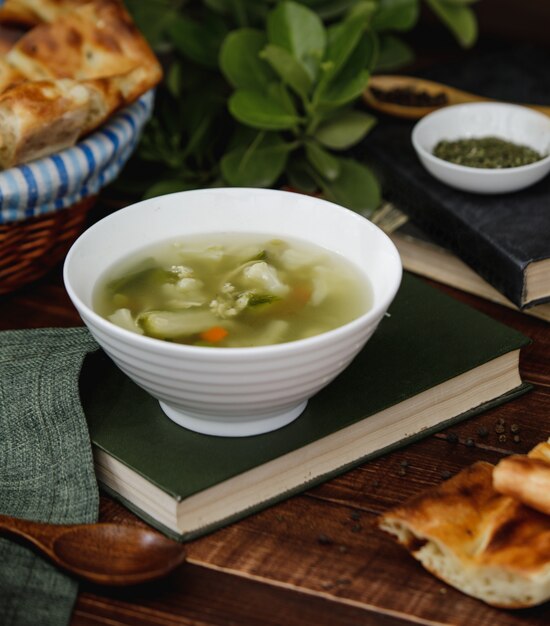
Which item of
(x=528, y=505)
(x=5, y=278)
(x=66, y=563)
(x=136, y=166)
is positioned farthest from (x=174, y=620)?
(x=136, y=166)

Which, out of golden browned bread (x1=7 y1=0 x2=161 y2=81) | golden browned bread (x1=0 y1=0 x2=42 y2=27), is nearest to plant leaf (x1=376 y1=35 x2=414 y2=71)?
golden browned bread (x1=7 y1=0 x2=161 y2=81)

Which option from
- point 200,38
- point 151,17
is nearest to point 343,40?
point 200,38

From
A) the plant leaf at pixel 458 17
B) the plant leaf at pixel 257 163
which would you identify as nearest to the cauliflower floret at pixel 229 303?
the plant leaf at pixel 257 163

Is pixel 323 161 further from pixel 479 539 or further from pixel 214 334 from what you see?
pixel 479 539

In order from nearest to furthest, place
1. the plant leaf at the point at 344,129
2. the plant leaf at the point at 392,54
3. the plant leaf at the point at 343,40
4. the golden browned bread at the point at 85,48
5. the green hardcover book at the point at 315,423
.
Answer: the green hardcover book at the point at 315,423 < the golden browned bread at the point at 85,48 < the plant leaf at the point at 343,40 < the plant leaf at the point at 344,129 < the plant leaf at the point at 392,54

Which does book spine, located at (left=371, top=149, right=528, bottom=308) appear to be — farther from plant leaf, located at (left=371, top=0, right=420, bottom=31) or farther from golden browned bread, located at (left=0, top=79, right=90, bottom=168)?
golden browned bread, located at (left=0, top=79, right=90, bottom=168)

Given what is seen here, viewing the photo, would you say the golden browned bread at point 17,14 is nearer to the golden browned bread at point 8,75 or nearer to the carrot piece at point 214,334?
the golden browned bread at point 8,75
